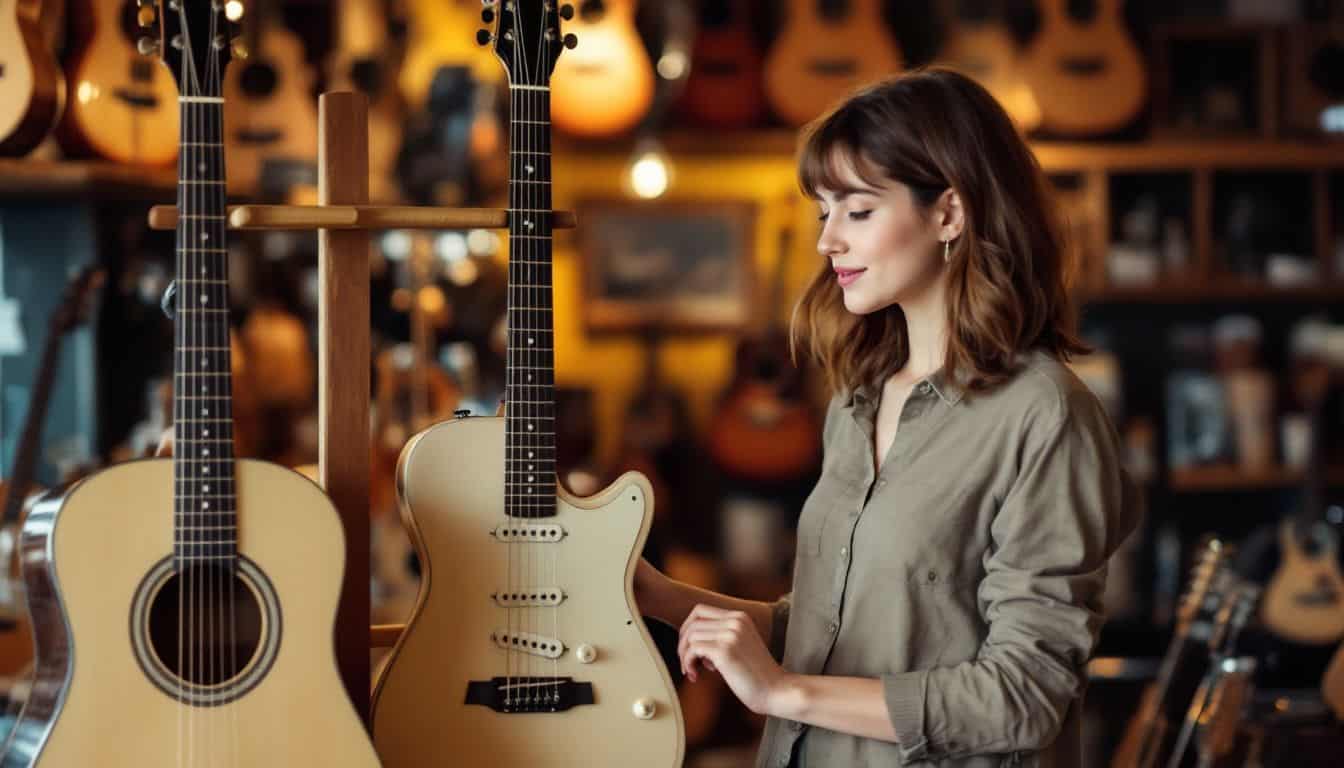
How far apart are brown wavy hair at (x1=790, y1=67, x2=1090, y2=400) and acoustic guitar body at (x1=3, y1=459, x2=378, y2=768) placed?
72 cm

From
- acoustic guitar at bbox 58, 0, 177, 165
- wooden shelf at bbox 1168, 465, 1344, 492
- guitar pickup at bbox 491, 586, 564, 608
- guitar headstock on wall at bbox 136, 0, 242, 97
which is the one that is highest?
acoustic guitar at bbox 58, 0, 177, 165

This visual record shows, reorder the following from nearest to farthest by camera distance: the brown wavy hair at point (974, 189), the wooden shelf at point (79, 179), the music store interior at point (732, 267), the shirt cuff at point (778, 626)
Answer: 1. the brown wavy hair at point (974, 189)
2. the shirt cuff at point (778, 626)
3. the wooden shelf at point (79, 179)
4. the music store interior at point (732, 267)

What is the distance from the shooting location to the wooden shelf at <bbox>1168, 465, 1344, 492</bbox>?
4.96 meters

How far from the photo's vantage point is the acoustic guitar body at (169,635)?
5.20ft

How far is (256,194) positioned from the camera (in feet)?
14.2

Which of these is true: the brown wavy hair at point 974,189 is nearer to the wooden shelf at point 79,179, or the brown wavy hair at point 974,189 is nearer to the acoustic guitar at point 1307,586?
the wooden shelf at point 79,179

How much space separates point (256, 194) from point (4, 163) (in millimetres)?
1303

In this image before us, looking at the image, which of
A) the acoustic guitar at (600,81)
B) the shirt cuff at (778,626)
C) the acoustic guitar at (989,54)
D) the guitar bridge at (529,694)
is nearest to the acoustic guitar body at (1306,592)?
the acoustic guitar at (989,54)

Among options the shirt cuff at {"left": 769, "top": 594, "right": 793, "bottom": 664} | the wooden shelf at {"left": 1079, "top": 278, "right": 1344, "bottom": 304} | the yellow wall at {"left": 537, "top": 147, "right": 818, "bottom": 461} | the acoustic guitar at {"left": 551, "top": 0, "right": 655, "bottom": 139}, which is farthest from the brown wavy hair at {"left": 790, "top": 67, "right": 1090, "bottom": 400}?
the yellow wall at {"left": 537, "top": 147, "right": 818, "bottom": 461}

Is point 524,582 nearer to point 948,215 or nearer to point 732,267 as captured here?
point 948,215

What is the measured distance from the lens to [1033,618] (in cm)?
164

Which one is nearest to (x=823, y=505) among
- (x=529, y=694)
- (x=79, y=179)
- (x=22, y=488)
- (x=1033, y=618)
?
(x=1033, y=618)

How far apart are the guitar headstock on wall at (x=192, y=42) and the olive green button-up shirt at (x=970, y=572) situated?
0.86 m

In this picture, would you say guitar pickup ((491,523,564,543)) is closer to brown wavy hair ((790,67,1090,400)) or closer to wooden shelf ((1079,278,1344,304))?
brown wavy hair ((790,67,1090,400))
